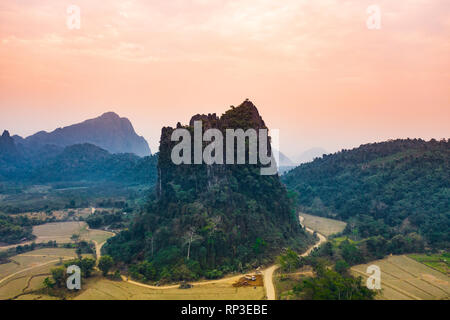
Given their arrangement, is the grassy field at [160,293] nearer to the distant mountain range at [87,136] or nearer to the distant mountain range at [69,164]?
the distant mountain range at [69,164]

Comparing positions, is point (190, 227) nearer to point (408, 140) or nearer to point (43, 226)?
point (43, 226)

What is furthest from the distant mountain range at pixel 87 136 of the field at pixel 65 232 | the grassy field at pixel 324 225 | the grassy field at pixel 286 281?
the grassy field at pixel 286 281

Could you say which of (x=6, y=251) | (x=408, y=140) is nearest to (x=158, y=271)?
(x=6, y=251)

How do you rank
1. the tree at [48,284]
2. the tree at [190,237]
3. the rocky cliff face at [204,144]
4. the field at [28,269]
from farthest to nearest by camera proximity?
1. the rocky cliff face at [204,144]
2. the tree at [190,237]
3. the field at [28,269]
4. the tree at [48,284]

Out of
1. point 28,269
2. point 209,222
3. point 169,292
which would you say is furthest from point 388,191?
point 28,269

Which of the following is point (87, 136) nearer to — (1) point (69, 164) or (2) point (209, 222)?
(1) point (69, 164)

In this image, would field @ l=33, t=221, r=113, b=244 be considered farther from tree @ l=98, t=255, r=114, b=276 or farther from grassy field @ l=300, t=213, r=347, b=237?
grassy field @ l=300, t=213, r=347, b=237
